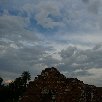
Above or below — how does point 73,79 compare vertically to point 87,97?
above

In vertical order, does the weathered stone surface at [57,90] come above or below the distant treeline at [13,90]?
below

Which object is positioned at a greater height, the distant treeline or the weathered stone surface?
the distant treeline

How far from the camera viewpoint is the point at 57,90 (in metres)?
29.2

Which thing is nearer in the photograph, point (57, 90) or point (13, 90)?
point (57, 90)

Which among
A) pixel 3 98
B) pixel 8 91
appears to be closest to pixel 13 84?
pixel 8 91

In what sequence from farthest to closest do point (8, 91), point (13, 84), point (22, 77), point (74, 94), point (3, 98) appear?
1. point (22, 77)
2. point (13, 84)
3. point (8, 91)
4. point (3, 98)
5. point (74, 94)

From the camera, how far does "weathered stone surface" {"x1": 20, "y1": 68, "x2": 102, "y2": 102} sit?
94.2ft

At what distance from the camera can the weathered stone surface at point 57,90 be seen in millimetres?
28703

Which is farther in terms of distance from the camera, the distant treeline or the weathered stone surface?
the distant treeline

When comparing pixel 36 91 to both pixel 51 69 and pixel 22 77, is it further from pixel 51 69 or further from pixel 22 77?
pixel 22 77

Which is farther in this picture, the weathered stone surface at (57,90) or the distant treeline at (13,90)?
the distant treeline at (13,90)

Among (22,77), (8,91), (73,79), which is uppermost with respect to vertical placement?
(22,77)

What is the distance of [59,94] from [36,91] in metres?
2.81

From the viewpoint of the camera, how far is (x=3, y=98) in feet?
252
